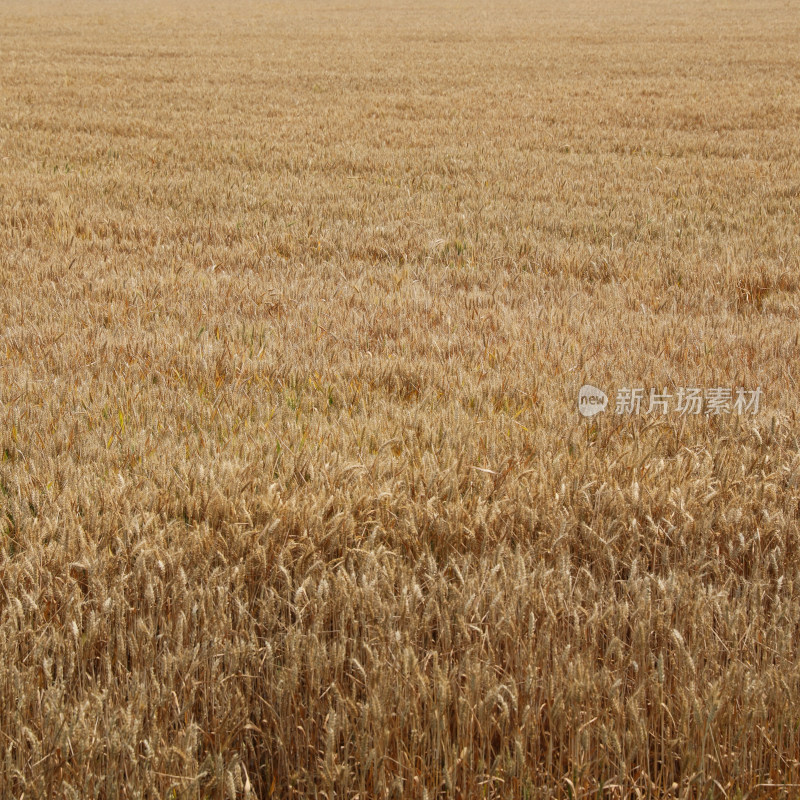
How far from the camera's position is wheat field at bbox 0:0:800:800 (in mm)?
1748

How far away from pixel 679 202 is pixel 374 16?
3286cm

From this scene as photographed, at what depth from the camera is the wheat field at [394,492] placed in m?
1.75

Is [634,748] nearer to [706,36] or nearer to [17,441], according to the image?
[17,441]

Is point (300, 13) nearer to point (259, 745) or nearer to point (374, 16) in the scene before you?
point (374, 16)

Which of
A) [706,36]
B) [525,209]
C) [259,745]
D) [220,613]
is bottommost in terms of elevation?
[259,745]

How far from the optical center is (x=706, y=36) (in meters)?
26.2

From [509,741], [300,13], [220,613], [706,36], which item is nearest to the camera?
[509,741]

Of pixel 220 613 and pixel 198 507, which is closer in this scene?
pixel 220 613

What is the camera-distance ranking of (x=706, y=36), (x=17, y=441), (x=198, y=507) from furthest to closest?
(x=706, y=36) < (x=17, y=441) < (x=198, y=507)

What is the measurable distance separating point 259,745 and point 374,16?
39183 millimetres

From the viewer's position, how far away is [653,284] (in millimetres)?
5438

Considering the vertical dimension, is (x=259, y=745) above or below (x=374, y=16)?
below

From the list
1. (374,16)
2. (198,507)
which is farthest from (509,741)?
(374,16)

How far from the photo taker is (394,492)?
2.67 meters
